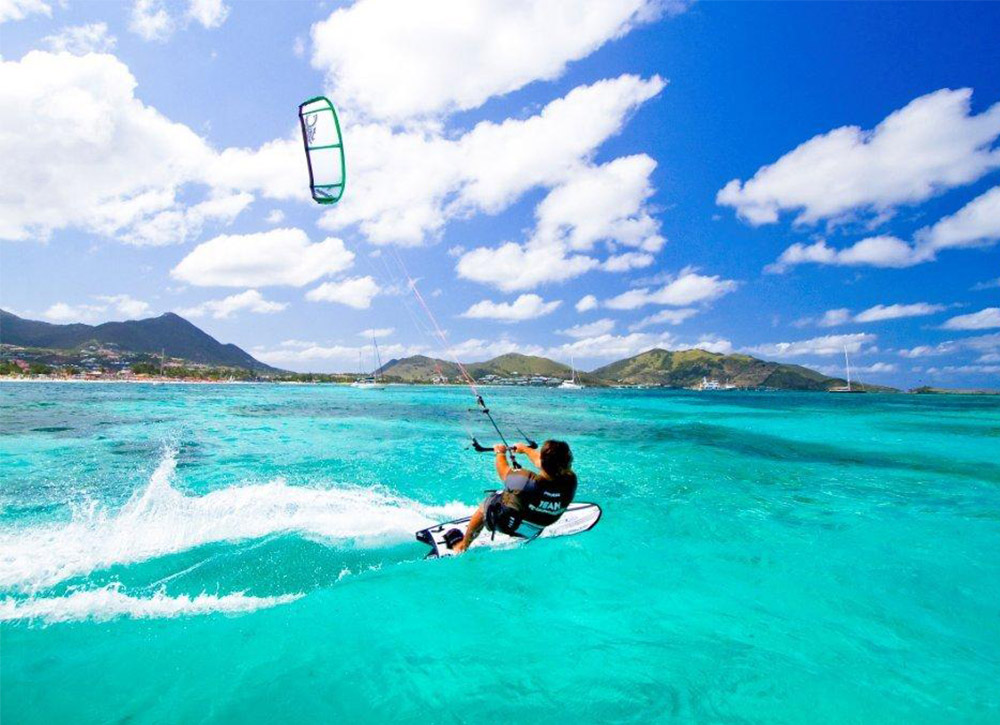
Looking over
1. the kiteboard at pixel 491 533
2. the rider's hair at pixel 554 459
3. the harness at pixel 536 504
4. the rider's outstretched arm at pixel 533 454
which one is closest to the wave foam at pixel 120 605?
the kiteboard at pixel 491 533

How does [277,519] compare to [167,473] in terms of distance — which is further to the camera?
[167,473]

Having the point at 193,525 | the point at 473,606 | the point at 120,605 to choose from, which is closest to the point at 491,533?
the point at 473,606

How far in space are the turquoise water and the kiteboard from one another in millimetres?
291

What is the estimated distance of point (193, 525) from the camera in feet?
29.7

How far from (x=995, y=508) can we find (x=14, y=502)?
81.0 feet

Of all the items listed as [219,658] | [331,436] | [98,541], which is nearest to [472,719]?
[219,658]

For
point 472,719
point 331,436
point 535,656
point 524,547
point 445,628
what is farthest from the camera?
point 331,436

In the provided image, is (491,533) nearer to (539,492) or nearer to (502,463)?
(502,463)

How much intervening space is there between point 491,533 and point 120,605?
203 inches

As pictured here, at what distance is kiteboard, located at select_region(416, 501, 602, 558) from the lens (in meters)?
8.48

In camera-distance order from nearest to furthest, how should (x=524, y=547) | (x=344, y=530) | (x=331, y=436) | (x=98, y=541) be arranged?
(x=98, y=541), (x=524, y=547), (x=344, y=530), (x=331, y=436)

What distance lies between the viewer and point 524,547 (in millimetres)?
8820

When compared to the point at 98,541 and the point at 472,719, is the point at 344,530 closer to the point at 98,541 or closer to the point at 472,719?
the point at 98,541

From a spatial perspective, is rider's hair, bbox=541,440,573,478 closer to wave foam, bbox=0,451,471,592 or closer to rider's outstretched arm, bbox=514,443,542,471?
rider's outstretched arm, bbox=514,443,542,471
